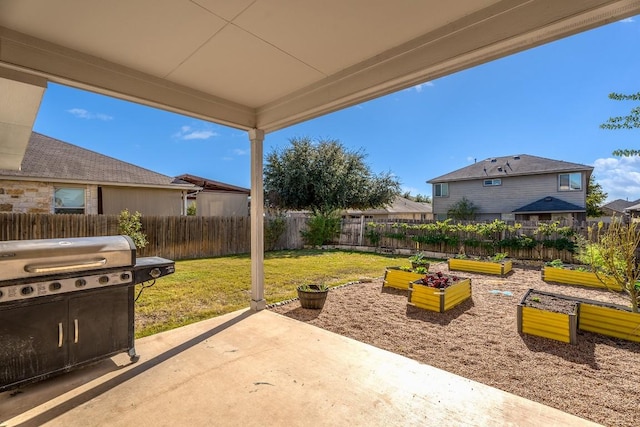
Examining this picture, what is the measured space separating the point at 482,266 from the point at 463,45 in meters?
6.47

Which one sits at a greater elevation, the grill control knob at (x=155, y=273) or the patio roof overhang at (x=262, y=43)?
the patio roof overhang at (x=262, y=43)

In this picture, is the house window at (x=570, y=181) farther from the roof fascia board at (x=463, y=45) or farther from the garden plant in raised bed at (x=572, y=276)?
the roof fascia board at (x=463, y=45)

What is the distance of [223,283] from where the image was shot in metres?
6.03

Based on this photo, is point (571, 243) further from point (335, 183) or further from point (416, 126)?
point (416, 126)

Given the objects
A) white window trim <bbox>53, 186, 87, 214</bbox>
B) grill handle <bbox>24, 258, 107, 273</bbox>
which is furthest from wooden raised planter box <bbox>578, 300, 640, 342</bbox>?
white window trim <bbox>53, 186, 87, 214</bbox>

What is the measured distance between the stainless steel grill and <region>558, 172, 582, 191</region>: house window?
18142 mm

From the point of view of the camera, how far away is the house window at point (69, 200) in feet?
28.0

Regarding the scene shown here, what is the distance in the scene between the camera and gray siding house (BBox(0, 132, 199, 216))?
7945mm

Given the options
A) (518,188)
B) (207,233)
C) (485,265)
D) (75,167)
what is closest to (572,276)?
(485,265)

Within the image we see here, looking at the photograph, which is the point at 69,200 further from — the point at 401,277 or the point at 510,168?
the point at 510,168

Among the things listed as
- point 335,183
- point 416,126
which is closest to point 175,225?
point 335,183

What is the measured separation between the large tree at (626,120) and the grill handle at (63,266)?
17.6ft

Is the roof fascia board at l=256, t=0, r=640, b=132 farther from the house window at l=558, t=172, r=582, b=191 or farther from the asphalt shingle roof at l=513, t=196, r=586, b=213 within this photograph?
the house window at l=558, t=172, r=582, b=191

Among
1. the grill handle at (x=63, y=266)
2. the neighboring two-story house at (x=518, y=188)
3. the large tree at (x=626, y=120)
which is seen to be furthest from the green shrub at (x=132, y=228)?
the neighboring two-story house at (x=518, y=188)
